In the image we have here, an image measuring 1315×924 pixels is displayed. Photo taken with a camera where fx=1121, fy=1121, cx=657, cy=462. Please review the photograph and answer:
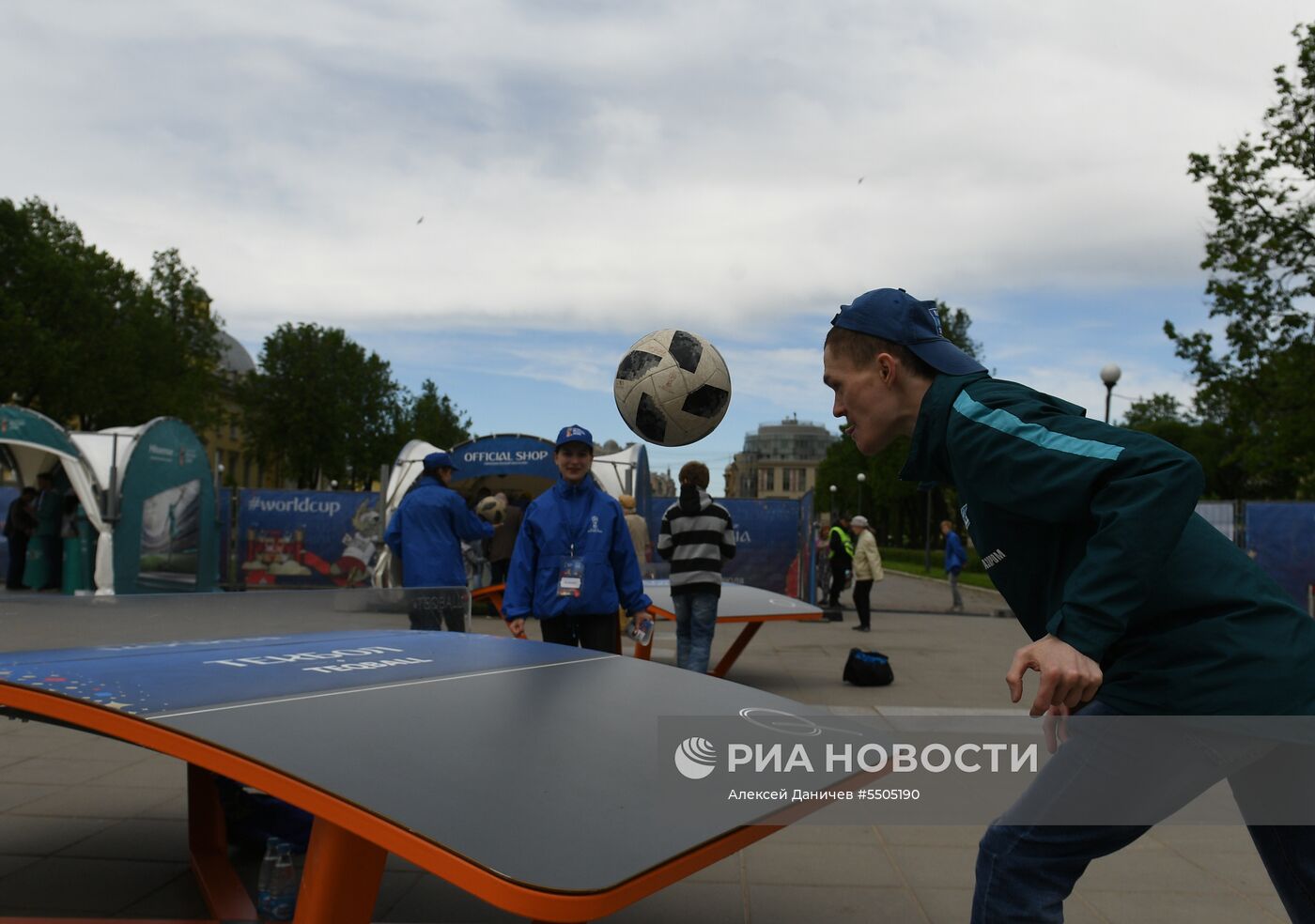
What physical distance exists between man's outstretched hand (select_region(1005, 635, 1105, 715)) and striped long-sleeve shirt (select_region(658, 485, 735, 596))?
20.9 feet

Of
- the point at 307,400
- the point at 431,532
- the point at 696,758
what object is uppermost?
the point at 307,400

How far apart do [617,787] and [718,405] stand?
14.0 feet

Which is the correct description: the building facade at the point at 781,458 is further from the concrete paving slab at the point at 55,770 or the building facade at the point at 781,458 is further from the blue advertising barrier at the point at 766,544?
the concrete paving slab at the point at 55,770

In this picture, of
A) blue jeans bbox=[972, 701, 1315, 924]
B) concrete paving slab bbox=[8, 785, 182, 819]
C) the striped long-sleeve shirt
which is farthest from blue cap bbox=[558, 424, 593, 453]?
blue jeans bbox=[972, 701, 1315, 924]

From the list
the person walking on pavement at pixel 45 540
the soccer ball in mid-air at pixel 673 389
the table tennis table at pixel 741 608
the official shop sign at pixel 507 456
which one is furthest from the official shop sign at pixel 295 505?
the soccer ball in mid-air at pixel 673 389

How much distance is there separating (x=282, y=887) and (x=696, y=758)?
162cm

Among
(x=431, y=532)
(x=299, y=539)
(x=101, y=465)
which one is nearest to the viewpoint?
(x=431, y=532)

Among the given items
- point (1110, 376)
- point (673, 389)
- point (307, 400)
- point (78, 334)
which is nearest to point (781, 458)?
point (307, 400)

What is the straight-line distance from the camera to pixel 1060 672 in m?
1.90

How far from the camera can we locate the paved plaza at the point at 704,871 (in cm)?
407

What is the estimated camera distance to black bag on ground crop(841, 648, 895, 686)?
1030 cm

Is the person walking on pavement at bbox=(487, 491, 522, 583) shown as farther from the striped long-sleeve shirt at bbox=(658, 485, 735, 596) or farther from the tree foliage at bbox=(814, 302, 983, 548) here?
the tree foliage at bbox=(814, 302, 983, 548)

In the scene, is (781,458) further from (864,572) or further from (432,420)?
(864,572)

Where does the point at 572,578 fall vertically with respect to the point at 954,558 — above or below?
above
